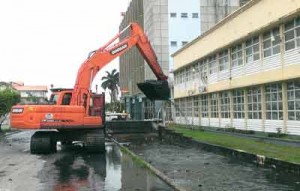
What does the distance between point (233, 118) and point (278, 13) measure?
31.5ft

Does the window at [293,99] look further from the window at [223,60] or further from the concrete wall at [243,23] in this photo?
the window at [223,60]

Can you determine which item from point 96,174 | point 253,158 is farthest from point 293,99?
point 96,174

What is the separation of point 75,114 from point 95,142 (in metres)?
1.57

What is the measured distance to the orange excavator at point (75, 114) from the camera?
23734mm

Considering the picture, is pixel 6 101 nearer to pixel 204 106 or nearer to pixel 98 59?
pixel 204 106

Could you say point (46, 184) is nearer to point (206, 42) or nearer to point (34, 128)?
point (34, 128)

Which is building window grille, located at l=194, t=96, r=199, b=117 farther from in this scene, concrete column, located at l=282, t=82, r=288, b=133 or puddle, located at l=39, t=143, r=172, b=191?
puddle, located at l=39, t=143, r=172, b=191

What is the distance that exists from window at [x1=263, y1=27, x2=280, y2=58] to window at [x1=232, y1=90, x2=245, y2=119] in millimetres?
4775

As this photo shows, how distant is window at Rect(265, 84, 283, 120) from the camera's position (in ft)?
78.8

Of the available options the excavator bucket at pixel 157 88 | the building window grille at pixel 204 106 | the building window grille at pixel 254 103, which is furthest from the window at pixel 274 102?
the building window grille at pixel 204 106

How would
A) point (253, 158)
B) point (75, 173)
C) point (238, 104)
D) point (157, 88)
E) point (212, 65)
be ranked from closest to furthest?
point (75, 173) < point (253, 158) < point (238, 104) < point (157, 88) < point (212, 65)

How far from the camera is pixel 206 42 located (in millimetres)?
36750

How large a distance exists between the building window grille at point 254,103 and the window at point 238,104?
1.26 metres

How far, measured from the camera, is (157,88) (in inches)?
1238
